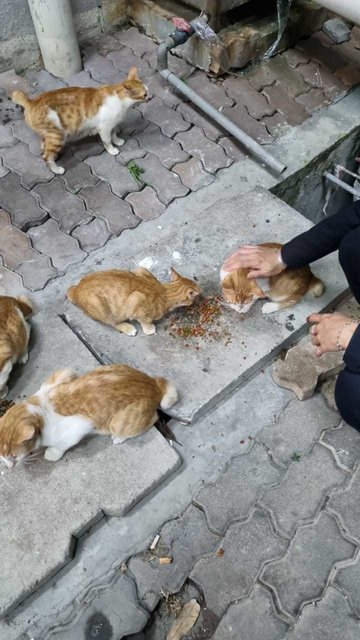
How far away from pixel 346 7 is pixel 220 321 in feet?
7.87

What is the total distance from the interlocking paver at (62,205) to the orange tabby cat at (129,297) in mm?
730

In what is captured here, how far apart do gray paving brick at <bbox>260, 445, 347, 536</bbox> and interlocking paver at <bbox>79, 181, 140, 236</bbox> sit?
1.82 meters

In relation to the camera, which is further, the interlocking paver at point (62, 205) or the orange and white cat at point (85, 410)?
the interlocking paver at point (62, 205)

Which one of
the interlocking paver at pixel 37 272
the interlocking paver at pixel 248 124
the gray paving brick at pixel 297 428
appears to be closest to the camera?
the gray paving brick at pixel 297 428

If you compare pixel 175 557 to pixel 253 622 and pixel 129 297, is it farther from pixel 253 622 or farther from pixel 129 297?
pixel 129 297

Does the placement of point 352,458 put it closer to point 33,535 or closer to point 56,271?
point 33,535

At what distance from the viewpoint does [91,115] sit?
133 inches

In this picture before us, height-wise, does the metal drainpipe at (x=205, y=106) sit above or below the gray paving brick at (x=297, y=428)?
above

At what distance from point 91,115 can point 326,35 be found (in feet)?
7.79

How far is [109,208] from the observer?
10.9ft

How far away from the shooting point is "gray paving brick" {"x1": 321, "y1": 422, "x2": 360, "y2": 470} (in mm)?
2523

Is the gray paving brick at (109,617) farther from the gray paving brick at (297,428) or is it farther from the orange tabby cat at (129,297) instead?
the orange tabby cat at (129,297)

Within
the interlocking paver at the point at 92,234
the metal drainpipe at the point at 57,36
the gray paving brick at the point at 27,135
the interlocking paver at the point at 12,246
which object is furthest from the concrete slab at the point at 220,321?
the metal drainpipe at the point at 57,36

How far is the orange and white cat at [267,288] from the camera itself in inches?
106
